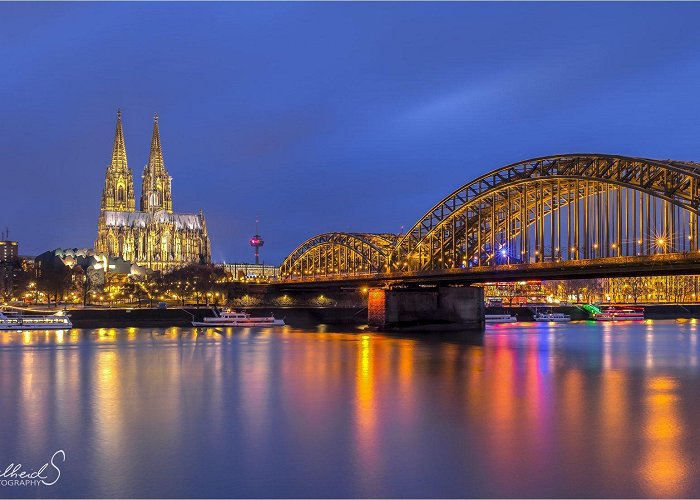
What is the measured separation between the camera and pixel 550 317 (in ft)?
417

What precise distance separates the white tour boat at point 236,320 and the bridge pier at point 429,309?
811 inches

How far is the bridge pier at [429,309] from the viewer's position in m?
88.2

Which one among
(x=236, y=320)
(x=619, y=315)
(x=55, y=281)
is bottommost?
(x=619, y=315)

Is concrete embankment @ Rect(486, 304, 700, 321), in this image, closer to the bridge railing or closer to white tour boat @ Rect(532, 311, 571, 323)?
white tour boat @ Rect(532, 311, 571, 323)

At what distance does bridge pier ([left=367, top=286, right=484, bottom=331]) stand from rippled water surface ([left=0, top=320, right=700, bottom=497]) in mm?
30021

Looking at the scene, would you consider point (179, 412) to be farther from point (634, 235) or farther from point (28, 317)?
point (28, 317)

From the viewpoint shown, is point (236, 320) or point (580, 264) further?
point (236, 320)

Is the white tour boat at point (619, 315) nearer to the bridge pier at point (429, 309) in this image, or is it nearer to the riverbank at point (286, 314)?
the riverbank at point (286, 314)

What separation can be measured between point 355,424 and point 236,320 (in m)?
77.4

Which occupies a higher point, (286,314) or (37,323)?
(37,323)

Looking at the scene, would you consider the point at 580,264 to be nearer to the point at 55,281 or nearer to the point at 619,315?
the point at 619,315
